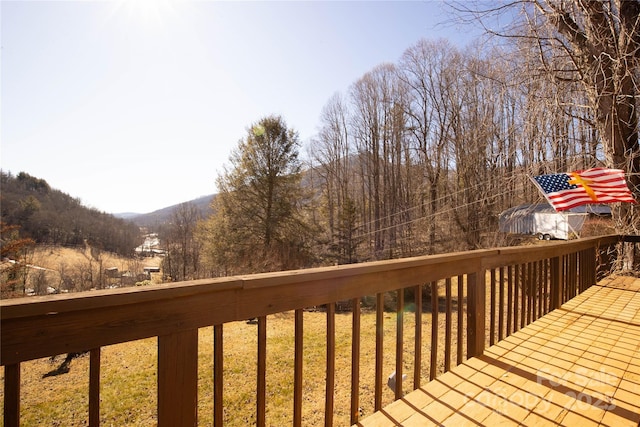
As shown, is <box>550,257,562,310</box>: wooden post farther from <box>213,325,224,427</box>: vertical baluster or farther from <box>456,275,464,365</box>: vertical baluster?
<box>213,325,224,427</box>: vertical baluster

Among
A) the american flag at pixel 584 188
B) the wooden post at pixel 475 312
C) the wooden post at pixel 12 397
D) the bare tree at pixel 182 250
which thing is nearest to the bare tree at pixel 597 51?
the american flag at pixel 584 188

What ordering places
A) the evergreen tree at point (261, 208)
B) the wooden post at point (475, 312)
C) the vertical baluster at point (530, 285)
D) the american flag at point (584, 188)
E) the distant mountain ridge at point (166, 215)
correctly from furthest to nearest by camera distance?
the distant mountain ridge at point (166, 215), the evergreen tree at point (261, 208), the american flag at point (584, 188), the vertical baluster at point (530, 285), the wooden post at point (475, 312)

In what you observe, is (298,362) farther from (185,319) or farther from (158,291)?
(158,291)

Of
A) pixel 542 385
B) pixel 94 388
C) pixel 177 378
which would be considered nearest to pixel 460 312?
pixel 542 385

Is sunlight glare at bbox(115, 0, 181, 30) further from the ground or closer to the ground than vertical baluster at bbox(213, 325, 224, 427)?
further from the ground

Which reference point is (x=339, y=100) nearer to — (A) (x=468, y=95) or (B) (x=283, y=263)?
(A) (x=468, y=95)

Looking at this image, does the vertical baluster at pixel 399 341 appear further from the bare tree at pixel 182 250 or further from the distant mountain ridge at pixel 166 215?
the distant mountain ridge at pixel 166 215

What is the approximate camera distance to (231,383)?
24.9 feet

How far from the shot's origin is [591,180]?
5.47m

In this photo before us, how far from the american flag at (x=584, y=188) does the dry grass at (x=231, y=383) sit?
15.4ft

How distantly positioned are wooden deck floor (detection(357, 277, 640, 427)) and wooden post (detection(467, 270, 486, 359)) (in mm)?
102

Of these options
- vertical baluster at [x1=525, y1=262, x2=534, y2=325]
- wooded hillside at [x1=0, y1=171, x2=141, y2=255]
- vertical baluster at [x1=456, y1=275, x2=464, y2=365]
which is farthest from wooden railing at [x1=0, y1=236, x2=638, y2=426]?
wooded hillside at [x1=0, y1=171, x2=141, y2=255]

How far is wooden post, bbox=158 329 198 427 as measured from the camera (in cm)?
107

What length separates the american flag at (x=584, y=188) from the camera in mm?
5219
